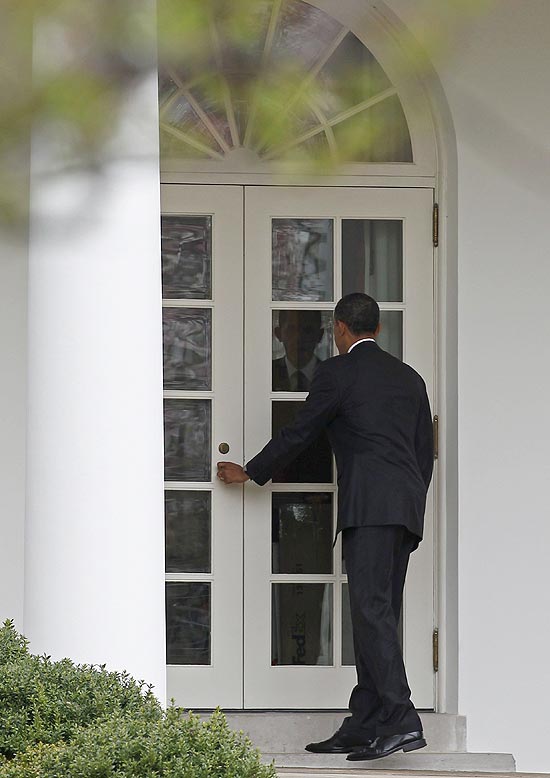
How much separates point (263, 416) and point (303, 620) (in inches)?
39.5

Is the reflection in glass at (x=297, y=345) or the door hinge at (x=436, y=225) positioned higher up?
the door hinge at (x=436, y=225)

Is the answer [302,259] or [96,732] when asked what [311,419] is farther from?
[96,732]

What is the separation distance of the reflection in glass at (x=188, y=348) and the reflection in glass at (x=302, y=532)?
0.69 meters

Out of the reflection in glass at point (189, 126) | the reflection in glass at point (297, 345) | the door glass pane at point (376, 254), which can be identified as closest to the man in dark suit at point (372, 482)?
the reflection in glass at point (297, 345)

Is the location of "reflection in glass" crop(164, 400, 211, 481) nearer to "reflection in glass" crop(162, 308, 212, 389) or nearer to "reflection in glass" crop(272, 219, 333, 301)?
"reflection in glass" crop(162, 308, 212, 389)

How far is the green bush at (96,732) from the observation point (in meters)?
2.31

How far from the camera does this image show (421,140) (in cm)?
543

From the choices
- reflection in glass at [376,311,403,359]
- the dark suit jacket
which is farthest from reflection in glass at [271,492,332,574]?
reflection in glass at [376,311,403,359]

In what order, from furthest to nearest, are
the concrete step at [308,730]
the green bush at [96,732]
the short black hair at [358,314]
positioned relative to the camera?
the concrete step at [308,730] → the short black hair at [358,314] → the green bush at [96,732]

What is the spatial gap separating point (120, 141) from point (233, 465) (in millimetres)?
4276

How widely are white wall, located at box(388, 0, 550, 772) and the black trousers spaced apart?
1.99ft

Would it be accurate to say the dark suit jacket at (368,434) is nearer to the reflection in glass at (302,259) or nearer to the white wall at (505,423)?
the white wall at (505,423)

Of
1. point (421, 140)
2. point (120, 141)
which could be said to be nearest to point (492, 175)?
point (421, 140)

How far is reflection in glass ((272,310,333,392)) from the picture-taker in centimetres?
545
